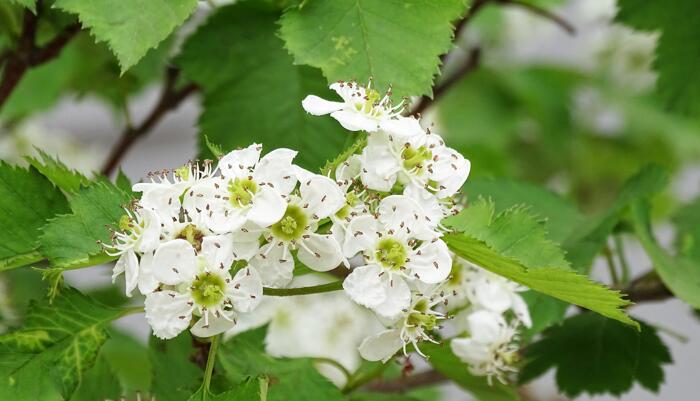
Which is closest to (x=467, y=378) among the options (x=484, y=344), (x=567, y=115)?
(x=484, y=344)

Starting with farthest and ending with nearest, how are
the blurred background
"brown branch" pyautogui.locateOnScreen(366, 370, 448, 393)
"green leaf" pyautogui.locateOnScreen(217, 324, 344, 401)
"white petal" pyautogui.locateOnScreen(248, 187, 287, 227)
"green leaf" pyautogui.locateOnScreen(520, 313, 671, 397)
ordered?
the blurred background
"brown branch" pyautogui.locateOnScreen(366, 370, 448, 393)
"green leaf" pyautogui.locateOnScreen(520, 313, 671, 397)
"green leaf" pyautogui.locateOnScreen(217, 324, 344, 401)
"white petal" pyautogui.locateOnScreen(248, 187, 287, 227)

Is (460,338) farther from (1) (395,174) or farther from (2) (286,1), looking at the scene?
(2) (286,1)

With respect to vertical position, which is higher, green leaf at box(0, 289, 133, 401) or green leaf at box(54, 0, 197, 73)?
green leaf at box(54, 0, 197, 73)

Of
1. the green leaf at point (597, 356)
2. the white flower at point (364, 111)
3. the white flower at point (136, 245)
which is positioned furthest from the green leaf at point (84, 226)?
the green leaf at point (597, 356)

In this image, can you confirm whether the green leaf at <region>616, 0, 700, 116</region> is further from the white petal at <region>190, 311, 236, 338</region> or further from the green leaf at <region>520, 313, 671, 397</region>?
the white petal at <region>190, 311, 236, 338</region>

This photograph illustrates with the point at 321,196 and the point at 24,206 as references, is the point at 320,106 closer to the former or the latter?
the point at 321,196

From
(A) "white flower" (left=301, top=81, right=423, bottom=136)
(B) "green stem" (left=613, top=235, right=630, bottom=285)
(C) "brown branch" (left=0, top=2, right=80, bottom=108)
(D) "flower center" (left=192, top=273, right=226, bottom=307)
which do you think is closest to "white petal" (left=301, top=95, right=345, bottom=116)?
(A) "white flower" (left=301, top=81, right=423, bottom=136)

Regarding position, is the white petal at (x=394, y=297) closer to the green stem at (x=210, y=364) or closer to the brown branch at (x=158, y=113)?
the green stem at (x=210, y=364)
